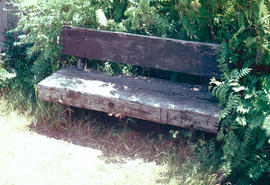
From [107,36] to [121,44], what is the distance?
0.21 m

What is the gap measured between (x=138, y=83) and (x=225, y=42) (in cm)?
112

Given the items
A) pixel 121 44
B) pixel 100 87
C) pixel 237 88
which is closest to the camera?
pixel 237 88

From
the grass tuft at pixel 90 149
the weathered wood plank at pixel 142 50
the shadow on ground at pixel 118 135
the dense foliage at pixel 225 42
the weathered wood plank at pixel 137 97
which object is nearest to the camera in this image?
the dense foliage at pixel 225 42

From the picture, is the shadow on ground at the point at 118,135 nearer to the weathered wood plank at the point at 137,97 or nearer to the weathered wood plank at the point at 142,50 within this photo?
the weathered wood plank at the point at 137,97

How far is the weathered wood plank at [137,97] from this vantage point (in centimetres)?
334

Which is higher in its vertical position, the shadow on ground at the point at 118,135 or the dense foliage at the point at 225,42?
the dense foliage at the point at 225,42

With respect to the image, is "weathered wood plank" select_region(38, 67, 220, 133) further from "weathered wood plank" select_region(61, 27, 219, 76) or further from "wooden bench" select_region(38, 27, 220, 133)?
"weathered wood plank" select_region(61, 27, 219, 76)

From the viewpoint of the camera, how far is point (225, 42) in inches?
139

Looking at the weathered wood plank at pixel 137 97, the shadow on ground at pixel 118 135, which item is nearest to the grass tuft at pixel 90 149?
the shadow on ground at pixel 118 135

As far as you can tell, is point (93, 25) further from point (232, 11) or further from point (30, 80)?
point (232, 11)

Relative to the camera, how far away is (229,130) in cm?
321

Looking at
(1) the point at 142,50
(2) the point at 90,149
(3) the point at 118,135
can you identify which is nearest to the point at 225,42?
(1) the point at 142,50

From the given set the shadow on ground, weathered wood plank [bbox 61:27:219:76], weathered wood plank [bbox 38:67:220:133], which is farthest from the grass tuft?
weathered wood plank [bbox 61:27:219:76]

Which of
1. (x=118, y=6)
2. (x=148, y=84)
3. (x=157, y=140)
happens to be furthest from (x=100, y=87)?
(x=118, y=6)
